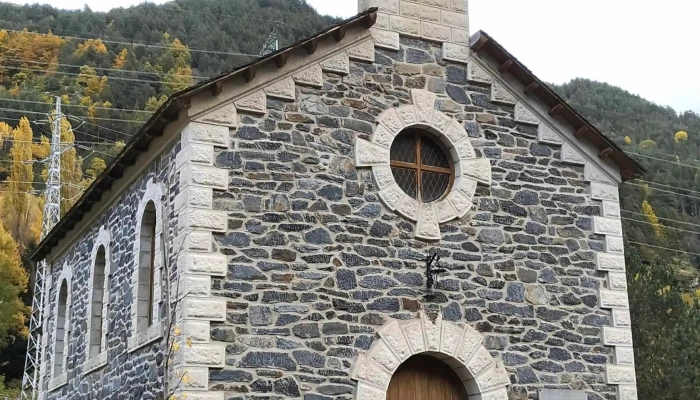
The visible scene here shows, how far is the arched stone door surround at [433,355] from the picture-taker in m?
9.62

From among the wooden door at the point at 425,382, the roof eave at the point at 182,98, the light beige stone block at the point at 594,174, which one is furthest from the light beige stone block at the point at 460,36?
the wooden door at the point at 425,382

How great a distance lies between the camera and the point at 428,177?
35.7 ft

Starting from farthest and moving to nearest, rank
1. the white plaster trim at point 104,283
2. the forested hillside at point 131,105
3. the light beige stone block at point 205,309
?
the forested hillside at point 131,105
the white plaster trim at point 104,283
the light beige stone block at point 205,309

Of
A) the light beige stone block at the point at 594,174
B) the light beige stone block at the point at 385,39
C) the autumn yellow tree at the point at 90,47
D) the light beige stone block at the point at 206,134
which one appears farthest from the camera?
the autumn yellow tree at the point at 90,47

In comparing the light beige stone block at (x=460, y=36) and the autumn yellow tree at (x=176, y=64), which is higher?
the autumn yellow tree at (x=176, y=64)

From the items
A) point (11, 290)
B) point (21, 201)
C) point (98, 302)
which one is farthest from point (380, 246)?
point (21, 201)

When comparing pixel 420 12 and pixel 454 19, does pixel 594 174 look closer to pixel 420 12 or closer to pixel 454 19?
pixel 454 19

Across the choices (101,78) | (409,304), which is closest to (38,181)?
(101,78)

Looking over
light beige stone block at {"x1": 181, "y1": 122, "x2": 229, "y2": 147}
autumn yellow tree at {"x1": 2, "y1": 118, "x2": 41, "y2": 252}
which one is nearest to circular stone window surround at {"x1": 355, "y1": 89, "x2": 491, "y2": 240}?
light beige stone block at {"x1": 181, "y1": 122, "x2": 229, "y2": 147}

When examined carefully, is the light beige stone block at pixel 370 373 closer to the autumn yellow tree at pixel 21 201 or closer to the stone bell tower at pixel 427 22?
the stone bell tower at pixel 427 22

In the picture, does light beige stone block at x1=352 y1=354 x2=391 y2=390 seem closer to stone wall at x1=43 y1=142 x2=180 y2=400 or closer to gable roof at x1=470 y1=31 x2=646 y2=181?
stone wall at x1=43 y1=142 x2=180 y2=400

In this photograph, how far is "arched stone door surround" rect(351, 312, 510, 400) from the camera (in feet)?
31.6

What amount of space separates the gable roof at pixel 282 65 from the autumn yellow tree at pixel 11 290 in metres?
25.6

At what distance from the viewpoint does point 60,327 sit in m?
15.9
